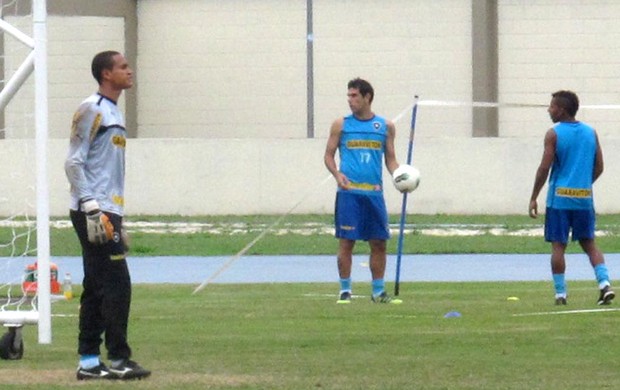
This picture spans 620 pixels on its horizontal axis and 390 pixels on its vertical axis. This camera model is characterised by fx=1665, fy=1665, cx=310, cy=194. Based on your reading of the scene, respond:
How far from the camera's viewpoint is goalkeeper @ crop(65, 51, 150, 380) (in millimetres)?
8734

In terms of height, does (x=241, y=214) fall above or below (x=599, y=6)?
below

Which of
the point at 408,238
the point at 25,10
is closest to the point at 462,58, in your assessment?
the point at 25,10

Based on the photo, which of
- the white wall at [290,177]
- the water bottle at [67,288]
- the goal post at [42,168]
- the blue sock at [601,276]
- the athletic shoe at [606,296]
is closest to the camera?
the goal post at [42,168]

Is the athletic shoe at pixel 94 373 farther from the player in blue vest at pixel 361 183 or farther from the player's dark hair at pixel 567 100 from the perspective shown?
the player's dark hair at pixel 567 100

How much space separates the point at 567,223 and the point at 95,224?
598cm

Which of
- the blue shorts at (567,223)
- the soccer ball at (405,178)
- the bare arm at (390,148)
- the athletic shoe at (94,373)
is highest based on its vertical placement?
the bare arm at (390,148)

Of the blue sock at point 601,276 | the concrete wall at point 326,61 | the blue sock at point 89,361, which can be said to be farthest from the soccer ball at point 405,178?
the concrete wall at point 326,61

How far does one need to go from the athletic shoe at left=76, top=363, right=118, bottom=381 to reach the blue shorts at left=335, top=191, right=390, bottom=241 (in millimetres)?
5425

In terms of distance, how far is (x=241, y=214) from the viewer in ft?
112

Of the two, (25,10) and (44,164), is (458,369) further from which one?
(25,10)

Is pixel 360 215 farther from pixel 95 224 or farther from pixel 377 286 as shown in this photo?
pixel 95 224

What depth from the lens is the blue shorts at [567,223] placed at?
13.6m

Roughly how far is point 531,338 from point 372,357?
1.44 meters

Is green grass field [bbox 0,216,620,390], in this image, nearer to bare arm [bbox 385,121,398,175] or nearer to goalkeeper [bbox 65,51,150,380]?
goalkeeper [bbox 65,51,150,380]
